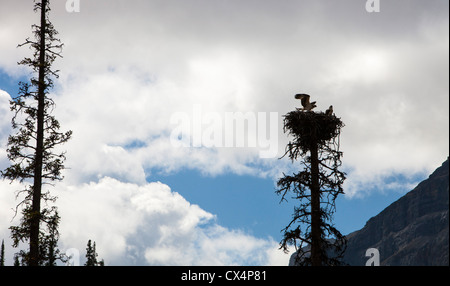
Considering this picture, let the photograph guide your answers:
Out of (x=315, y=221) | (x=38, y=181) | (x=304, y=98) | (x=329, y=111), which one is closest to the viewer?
(x=38, y=181)

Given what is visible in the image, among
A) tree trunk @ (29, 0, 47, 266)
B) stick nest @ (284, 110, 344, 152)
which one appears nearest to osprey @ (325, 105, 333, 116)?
stick nest @ (284, 110, 344, 152)

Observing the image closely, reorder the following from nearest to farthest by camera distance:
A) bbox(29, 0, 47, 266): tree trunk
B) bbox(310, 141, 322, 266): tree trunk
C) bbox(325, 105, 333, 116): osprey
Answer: bbox(29, 0, 47, 266): tree trunk
bbox(310, 141, 322, 266): tree trunk
bbox(325, 105, 333, 116): osprey

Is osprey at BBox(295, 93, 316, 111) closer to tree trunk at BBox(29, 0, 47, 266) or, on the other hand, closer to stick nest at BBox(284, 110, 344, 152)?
stick nest at BBox(284, 110, 344, 152)

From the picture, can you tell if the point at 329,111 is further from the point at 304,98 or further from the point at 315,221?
the point at 315,221

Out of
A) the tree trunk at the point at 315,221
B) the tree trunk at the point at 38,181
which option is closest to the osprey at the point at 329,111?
the tree trunk at the point at 315,221

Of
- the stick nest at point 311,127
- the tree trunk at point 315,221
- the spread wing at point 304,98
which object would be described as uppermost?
the spread wing at point 304,98

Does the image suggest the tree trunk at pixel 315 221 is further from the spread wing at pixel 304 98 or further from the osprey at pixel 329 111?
the spread wing at pixel 304 98

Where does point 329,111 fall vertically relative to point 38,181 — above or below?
above

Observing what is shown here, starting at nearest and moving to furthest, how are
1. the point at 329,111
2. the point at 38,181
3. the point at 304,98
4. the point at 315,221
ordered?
the point at 38,181 < the point at 315,221 < the point at 329,111 < the point at 304,98

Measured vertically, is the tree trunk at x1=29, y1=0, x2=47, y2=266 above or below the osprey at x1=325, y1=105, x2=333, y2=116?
below

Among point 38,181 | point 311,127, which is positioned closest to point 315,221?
point 311,127
